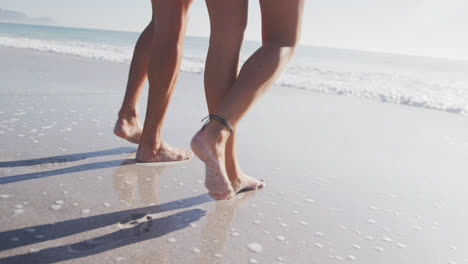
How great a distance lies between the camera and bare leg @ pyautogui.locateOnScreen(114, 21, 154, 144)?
181 centimetres

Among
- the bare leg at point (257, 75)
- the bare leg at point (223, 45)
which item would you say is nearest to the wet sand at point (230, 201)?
Result: the bare leg at point (257, 75)

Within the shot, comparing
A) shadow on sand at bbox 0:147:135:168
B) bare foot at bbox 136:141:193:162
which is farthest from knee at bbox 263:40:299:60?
shadow on sand at bbox 0:147:135:168

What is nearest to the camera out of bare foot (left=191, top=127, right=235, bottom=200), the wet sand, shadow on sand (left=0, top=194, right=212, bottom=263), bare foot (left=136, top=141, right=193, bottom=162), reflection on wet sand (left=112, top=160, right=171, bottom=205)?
shadow on sand (left=0, top=194, right=212, bottom=263)

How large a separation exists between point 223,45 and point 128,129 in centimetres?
74

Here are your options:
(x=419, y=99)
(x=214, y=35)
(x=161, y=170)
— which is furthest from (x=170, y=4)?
(x=419, y=99)

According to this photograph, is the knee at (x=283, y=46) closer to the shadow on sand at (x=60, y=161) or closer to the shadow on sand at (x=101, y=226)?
the shadow on sand at (x=101, y=226)

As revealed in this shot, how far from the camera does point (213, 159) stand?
120 centimetres

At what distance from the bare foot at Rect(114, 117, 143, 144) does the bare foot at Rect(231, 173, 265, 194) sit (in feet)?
2.01

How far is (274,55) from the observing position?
1261 mm

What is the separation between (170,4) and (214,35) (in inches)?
13.7

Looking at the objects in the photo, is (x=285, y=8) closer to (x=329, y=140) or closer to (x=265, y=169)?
(x=265, y=169)

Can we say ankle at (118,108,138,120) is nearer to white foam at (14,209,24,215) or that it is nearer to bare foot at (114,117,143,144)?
bare foot at (114,117,143,144)

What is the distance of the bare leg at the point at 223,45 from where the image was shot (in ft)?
4.16

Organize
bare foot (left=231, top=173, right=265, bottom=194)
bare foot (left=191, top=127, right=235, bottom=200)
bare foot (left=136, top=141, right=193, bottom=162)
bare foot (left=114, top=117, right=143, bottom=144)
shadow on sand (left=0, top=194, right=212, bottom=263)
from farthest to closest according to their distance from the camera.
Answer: bare foot (left=114, top=117, right=143, bottom=144) < bare foot (left=136, top=141, right=193, bottom=162) < bare foot (left=231, top=173, right=265, bottom=194) < bare foot (left=191, top=127, right=235, bottom=200) < shadow on sand (left=0, top=194, right=212, bottom=263)
